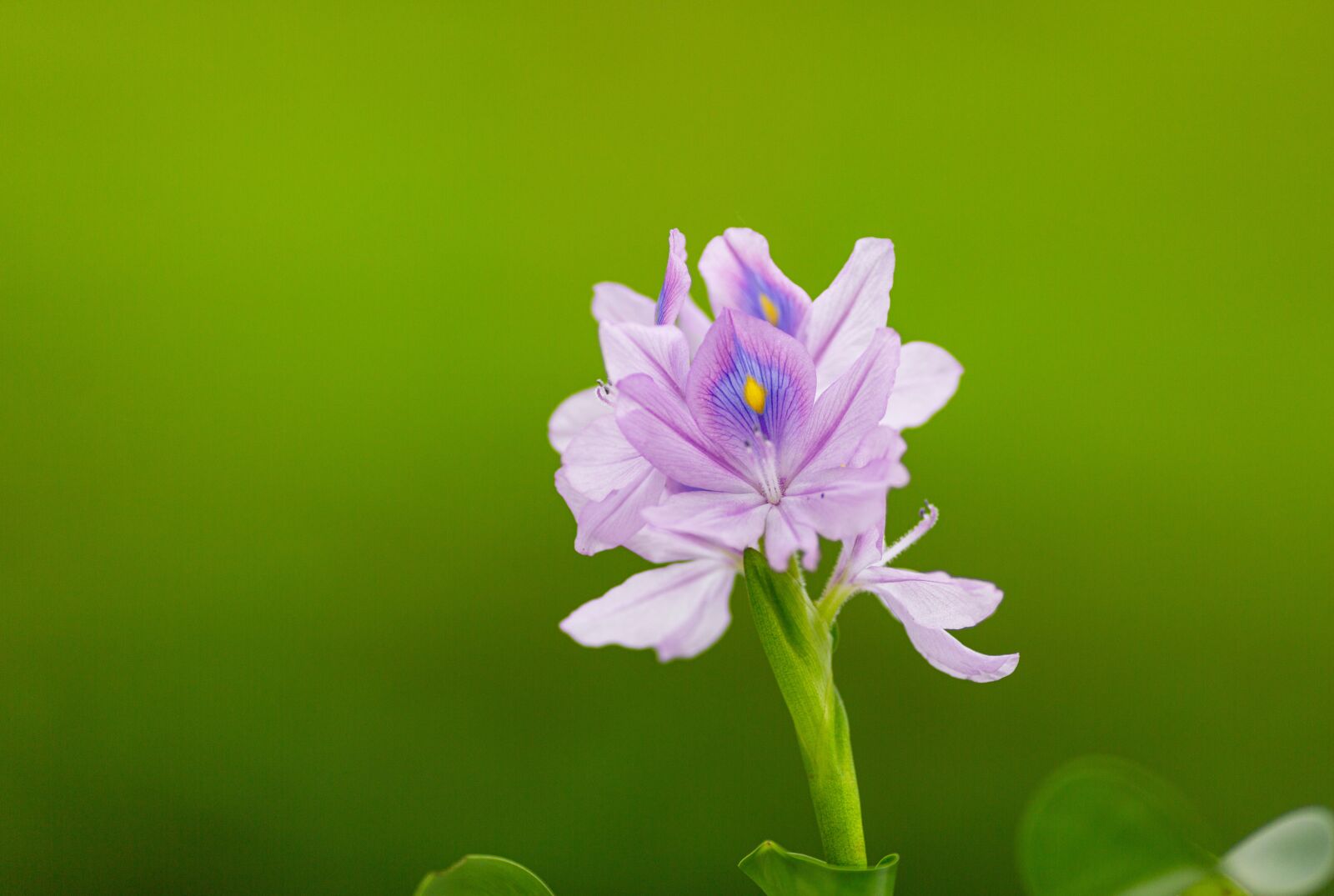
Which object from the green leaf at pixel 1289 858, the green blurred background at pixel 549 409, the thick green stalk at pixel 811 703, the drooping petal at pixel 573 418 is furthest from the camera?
the green blurred background at pixel 549 409

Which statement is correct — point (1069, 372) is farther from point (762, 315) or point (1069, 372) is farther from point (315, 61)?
point (762, 315)


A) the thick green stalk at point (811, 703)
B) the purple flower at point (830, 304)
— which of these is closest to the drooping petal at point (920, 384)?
the purple flower at point (830, 304)

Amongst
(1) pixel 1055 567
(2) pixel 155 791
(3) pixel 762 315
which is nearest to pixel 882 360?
(3) pixel 762 315

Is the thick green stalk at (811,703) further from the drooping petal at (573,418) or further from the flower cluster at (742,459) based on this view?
the drooping petal at (573,418)

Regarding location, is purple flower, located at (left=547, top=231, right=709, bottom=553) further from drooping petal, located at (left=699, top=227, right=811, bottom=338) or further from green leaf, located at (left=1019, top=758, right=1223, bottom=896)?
green leaf, located at (left=1019, top=758, right=1223, bottom=896)

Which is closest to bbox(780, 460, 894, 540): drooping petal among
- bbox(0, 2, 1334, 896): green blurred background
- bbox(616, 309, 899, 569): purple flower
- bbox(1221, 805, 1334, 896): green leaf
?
bbox(616, 309, 899, 569): purple flower

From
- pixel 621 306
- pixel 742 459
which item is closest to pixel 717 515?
pixel 742 459
